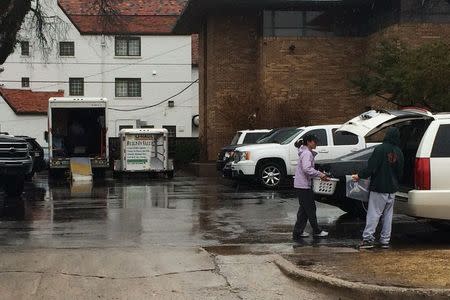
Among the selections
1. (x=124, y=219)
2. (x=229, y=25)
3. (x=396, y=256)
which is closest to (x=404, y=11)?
(x=229, y=25)

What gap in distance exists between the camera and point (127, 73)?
51.2 meters

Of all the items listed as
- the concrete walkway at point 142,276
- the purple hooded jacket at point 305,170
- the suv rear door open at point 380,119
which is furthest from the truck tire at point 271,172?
the concrete walkway at point 142,276

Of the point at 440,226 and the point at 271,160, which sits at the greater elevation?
the point at 271,160

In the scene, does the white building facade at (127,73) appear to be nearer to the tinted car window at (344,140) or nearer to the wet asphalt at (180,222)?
the tinted car window at (344,140)

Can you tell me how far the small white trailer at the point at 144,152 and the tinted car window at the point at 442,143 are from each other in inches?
686

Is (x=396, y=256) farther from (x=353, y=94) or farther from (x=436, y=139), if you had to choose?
(x=353, y=94)

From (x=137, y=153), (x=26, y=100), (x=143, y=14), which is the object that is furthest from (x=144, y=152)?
(x=143, y=14)

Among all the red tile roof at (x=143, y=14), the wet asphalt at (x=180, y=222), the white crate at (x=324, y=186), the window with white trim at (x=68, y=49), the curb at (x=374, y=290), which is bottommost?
the wet asphalt at (x=180, y=222)

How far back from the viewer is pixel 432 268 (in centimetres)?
790

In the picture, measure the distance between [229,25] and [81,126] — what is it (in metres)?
8.93

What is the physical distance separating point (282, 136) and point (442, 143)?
10630 mm

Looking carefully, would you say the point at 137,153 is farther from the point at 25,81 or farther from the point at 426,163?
the point at 25,81

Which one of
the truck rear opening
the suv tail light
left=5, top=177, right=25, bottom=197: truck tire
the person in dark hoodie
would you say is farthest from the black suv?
the suv tail light

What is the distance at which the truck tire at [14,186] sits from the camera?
701 inches
